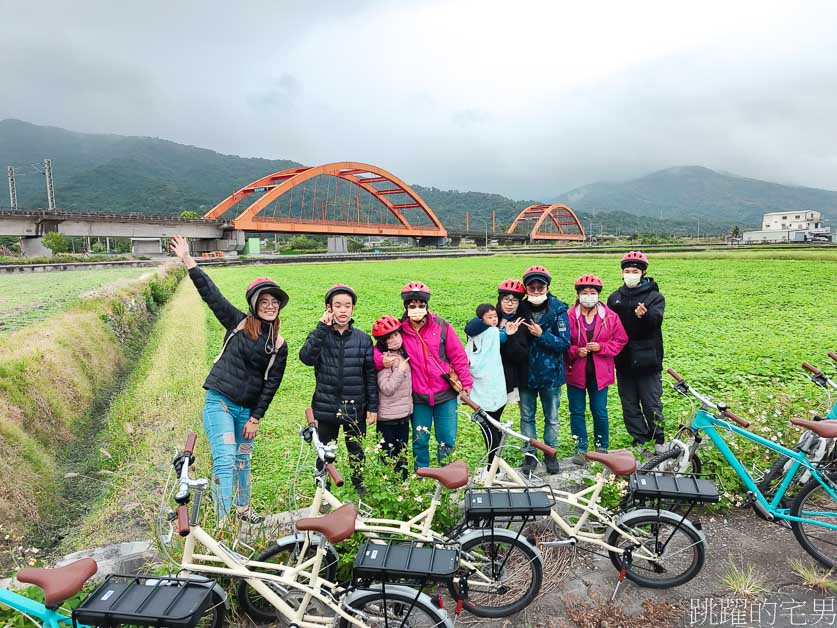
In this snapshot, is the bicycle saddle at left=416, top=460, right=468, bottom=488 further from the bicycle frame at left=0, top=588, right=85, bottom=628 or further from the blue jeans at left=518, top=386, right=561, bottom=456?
the blue jeans at left=518, top=386, right=561, bottom=456

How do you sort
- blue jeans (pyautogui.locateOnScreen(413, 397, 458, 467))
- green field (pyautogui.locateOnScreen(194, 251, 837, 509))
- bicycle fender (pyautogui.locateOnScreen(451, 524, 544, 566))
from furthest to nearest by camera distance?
green field (pyautogui.locateOnScreen(194, 251, 837, 509)), blue jeans (pyautogui.locateOnScreen(413, 397, 458, 467)), bicycle fender (pyautogui.locateOnScreen(451, 524, 544, 566))

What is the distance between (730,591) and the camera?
A: 3006mm

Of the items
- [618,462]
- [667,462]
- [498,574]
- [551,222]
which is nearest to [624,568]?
[618,462]

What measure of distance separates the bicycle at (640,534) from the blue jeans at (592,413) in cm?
164

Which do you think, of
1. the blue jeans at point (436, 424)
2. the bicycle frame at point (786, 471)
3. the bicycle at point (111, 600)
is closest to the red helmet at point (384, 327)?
the blue jeans at point (436, 424)

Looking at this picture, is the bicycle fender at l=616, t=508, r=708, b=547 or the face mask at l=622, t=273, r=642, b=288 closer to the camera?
the bicycle fender at l=616, t=508, r=708, b=547

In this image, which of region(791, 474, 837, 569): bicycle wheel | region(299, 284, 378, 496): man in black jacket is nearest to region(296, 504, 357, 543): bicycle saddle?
region(299, 284, 378, 496): man in black jacket

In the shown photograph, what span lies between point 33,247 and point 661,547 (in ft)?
179

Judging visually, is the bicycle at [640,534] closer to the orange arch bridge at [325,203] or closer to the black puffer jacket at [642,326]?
the black puffer jacket at [642,326]

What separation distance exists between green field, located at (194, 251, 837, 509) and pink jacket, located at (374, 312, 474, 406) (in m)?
1.27

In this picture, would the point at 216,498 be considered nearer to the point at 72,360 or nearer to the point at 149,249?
the point at 72,360

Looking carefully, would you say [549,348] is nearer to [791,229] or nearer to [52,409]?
[52,409]

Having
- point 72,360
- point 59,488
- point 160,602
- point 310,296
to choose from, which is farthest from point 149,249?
point 160,602

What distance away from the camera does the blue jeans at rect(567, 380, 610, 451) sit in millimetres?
4684
